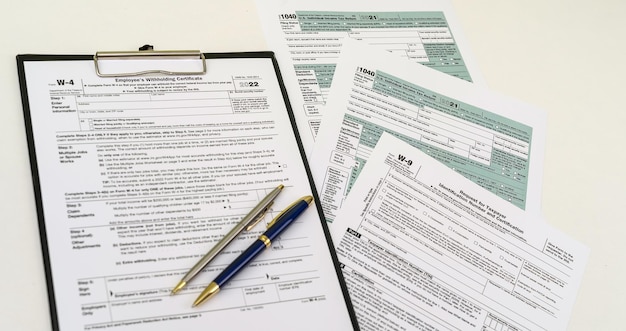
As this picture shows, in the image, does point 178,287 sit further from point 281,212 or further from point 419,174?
point 419,174

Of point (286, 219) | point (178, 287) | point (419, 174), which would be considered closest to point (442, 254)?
point (419, 174)

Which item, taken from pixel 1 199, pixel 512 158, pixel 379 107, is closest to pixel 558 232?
pixel 512 158

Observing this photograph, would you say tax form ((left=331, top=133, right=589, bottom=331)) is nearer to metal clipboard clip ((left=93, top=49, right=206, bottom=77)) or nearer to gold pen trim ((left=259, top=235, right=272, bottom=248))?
gold pen trim ((left=259, top=235, right=272, bottom=248))

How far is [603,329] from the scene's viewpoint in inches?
32.0

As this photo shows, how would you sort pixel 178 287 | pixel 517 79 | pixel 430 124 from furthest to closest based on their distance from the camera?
pixel 517 79 → pixel 430 124 → pixel 178 287

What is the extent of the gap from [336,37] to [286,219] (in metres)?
0.34

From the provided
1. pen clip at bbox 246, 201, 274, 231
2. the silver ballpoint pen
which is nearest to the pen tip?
the silver ballpoint pen

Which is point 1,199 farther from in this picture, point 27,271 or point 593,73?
point 593,73

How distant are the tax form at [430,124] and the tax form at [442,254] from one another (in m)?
0.03

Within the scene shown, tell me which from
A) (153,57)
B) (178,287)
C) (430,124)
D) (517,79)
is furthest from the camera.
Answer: (517,79)

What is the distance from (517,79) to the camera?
39.9 inches

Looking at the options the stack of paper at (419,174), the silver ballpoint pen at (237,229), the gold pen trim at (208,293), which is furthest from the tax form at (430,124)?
the gold pen trim at (208,293)

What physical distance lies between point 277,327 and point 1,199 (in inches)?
12.4

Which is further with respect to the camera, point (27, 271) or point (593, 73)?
point (593, 73)
